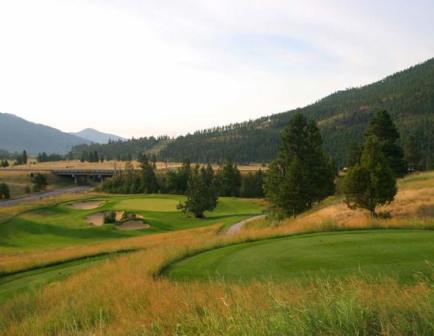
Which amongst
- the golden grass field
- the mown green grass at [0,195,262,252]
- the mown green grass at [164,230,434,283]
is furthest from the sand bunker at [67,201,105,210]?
the mown green grass at [164,230,434,283]

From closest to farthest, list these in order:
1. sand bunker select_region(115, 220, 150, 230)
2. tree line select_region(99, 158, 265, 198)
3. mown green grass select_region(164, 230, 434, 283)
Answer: mown green grass select_region(164, 230, 434, 283) → sand bunker select_region(115, 220, 150, 230) → tree line select_region(99, 158, 265, 198)

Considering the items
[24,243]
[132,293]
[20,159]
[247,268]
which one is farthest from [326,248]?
[20,159]

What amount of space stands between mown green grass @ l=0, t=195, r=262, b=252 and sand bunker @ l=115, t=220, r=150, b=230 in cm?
113

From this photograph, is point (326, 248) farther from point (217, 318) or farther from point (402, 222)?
point (217, 318)

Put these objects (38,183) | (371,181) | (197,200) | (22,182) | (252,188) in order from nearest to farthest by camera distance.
Answer: (371,181) < (197,200) < (252,188) < (38,183) < (22,182)

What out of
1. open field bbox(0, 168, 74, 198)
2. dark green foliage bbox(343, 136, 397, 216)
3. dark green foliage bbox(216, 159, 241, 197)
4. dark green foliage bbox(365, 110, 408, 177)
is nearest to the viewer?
dark green foliage bbox(343, 136, 397, 216)

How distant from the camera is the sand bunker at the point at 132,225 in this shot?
155 ft

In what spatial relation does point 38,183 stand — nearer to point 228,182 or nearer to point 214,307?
point 228,182

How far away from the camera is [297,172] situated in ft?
118

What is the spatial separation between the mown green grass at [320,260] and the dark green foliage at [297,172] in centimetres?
2113

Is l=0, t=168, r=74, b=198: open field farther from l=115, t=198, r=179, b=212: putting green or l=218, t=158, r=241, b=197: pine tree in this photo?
l=218, t=158, r=241, b=197: pine tree

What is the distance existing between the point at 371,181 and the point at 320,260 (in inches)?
540

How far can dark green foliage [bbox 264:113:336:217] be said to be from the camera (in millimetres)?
36188

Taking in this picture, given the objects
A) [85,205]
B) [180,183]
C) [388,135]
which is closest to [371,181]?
[388,135]
